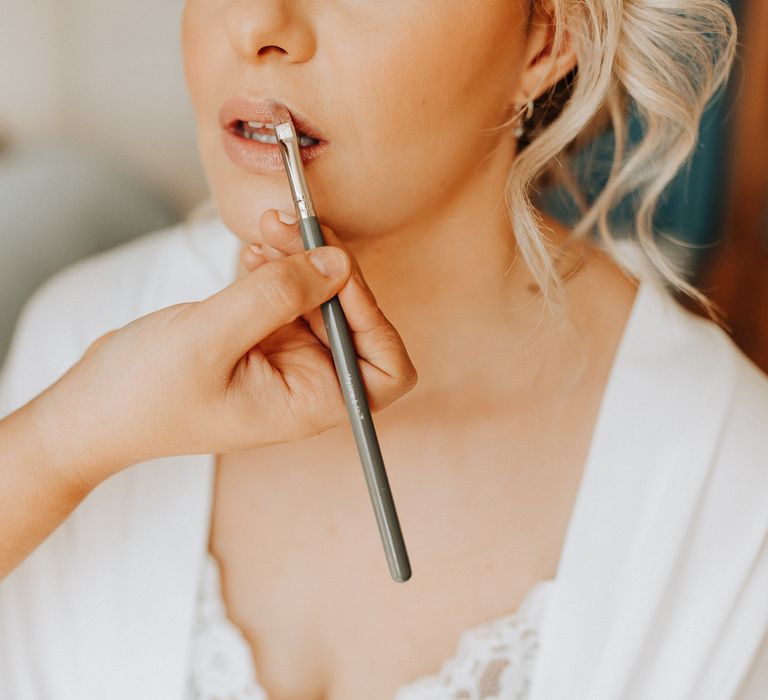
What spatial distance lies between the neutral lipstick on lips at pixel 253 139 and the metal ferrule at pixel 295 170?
8cm

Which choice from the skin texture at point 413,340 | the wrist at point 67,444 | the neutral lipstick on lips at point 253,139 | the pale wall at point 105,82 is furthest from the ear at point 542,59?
the pale wall at point 105,82

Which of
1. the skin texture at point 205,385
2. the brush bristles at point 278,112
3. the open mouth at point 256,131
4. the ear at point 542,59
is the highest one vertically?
the ear at point 542,59

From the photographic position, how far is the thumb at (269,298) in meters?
0.56

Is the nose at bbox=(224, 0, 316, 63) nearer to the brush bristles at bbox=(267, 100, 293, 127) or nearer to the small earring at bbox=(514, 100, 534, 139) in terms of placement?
the brush bristles at bbox=(267, 100, 293, 127)

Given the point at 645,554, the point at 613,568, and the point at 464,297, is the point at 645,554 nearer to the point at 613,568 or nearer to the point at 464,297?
the point at 613,568

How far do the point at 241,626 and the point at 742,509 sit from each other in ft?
1.48

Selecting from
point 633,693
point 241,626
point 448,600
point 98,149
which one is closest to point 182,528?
point 241,626

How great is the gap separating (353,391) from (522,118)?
0.39 meters

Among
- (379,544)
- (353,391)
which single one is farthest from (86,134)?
(353,391)

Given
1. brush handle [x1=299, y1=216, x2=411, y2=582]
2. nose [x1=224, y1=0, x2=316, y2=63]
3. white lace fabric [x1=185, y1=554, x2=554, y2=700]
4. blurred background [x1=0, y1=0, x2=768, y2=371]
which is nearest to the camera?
brush handle [x1=299, y1=216, x2=411, y2=582]

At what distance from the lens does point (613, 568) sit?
2.61ft

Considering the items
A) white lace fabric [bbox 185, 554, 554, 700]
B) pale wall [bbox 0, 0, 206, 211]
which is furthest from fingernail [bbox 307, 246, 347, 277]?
pale wall [bbox 0, 0, 206, 211]

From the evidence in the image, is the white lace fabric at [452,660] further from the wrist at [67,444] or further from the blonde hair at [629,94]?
the blonde hair at [629,94]

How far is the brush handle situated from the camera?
20.9 inches
